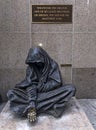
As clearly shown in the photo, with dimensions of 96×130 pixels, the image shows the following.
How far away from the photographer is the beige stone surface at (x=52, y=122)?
4496 millimetres

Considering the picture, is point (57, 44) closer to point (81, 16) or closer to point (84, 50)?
point (84, 50)

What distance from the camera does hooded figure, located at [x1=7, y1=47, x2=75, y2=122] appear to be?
4.86 metres

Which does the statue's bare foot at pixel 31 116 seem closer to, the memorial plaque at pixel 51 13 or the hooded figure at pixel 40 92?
the hooded figure at pixel 40 92

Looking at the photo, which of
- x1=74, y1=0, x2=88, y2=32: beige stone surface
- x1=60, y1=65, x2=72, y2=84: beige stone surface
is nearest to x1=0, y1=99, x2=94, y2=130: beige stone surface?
x1=60, y1=65, x2=72, y2=84: beige stone surface

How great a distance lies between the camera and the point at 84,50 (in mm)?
6473

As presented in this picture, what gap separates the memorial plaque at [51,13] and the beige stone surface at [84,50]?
52cm

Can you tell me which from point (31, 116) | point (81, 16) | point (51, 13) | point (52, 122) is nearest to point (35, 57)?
point (31, 116)

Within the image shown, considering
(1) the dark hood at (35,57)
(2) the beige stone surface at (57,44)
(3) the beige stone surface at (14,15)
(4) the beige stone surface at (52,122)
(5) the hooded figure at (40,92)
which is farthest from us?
(2) the beige stone surface at (57,44)

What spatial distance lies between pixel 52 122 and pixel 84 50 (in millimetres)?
2391

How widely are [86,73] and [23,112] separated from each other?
237cm

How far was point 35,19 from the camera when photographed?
20.8 ft

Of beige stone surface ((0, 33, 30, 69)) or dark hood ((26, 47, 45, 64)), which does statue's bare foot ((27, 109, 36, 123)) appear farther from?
beige stone surface ((0, 33, 30, 69))

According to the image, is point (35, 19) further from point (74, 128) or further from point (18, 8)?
point (74, 128)

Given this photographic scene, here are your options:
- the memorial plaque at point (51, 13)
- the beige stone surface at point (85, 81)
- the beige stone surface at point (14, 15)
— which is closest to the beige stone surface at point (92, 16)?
the memorial plaque at point (51, 13)
